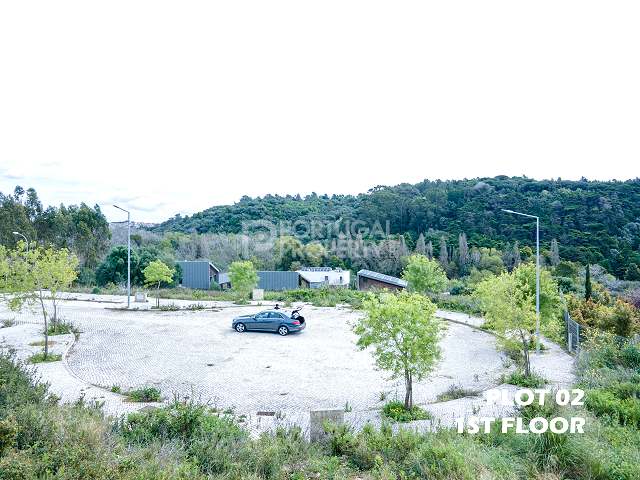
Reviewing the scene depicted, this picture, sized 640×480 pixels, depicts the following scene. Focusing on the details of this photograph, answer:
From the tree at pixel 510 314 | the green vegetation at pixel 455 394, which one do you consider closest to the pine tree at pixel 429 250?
the tree at pixel 510 314

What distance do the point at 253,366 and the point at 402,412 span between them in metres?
6.66

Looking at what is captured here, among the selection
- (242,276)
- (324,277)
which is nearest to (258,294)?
(242,276)

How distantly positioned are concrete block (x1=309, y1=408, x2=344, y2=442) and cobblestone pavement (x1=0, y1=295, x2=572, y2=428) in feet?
5.03

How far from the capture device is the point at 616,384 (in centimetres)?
1149

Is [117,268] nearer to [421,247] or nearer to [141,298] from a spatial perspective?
[141,298]

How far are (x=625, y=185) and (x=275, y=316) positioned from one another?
6070cm

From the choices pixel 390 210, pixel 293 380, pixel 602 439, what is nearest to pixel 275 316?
pixel 293 380

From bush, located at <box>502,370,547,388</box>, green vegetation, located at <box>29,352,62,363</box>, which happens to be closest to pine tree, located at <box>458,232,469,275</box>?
bush, located at <box>502,370,547,388</box>

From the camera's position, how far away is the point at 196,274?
4891 centimetres

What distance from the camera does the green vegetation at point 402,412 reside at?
10461mm

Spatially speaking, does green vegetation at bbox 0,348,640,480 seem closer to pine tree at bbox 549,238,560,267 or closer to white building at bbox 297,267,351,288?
white building at bbox 297,267,351,288

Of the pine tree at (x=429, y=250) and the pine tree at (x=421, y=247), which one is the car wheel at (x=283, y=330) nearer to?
the pine tree at (x=421, y=247)

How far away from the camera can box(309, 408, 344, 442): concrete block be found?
8.63m

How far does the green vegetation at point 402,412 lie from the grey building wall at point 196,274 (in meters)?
39.9
